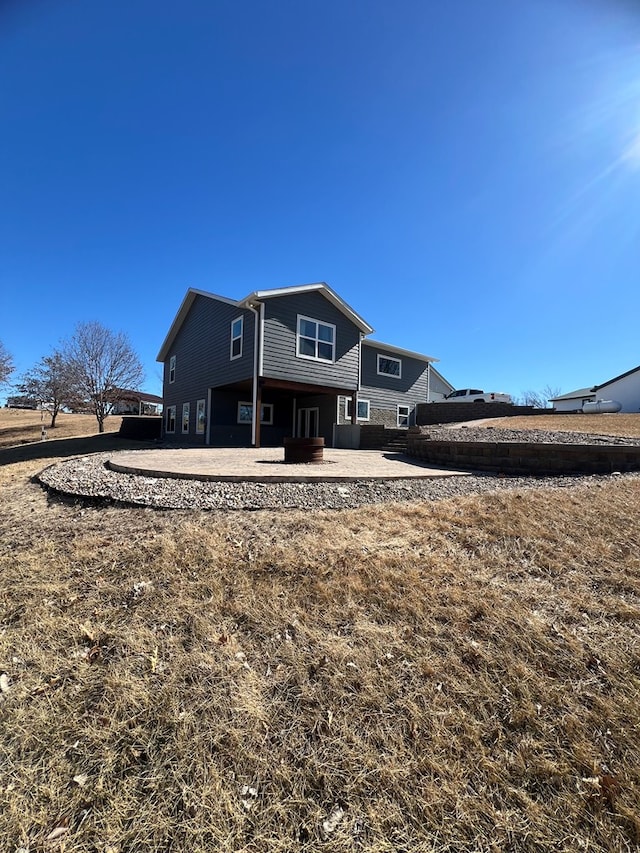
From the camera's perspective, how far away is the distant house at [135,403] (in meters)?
26.3

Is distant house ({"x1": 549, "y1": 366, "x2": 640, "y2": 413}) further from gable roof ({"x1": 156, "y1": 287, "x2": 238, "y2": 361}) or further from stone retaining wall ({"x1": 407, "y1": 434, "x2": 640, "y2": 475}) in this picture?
gable roof ({"x1": 156, "y1": 287, "x2": 238, "y2": 361})

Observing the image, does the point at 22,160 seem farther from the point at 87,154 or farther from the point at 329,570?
the point at 329,570

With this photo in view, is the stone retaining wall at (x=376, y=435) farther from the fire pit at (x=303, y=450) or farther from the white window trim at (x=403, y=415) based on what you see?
the white window trim at (x=403, y=415)

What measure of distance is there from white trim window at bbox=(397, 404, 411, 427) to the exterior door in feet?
17.8

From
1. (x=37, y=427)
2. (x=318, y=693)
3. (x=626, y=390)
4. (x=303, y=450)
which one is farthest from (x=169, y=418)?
(x=626, y=390)

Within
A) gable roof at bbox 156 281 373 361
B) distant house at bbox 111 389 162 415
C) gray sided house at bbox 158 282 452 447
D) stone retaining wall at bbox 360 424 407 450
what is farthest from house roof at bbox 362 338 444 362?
distant house at bbox 111 389 162 415

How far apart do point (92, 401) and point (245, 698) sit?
26.5 m

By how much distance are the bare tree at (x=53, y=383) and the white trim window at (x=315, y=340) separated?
695 inches

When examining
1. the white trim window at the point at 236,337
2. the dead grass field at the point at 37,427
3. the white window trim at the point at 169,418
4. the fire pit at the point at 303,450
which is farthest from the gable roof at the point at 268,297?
the dead grass field at the point at 37,427

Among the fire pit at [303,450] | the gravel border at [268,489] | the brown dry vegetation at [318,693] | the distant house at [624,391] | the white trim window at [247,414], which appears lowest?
the brown dry vegetation at [318,693]

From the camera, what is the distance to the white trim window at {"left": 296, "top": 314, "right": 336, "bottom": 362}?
13.2 metres

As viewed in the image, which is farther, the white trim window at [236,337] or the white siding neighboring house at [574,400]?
the white siding neighboring house at [574,400]

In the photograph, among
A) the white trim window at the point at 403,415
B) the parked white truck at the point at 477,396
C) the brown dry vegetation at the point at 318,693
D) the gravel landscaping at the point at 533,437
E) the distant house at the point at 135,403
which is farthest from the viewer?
the distant house at the point at 135,403

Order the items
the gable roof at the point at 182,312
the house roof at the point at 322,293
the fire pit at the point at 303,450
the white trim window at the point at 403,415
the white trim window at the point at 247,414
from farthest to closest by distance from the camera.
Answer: the white trim window at the point at 403,415
the white trim window at the point at 247,414
the gable roof at the point at 182,312
the house roof at the point at 322,293
the fire pit at the point at 303,450
